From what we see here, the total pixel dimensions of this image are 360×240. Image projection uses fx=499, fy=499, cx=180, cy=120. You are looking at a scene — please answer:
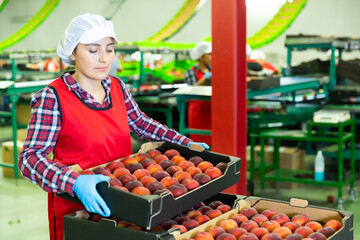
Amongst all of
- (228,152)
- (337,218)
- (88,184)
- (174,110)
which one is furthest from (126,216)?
(174,110)

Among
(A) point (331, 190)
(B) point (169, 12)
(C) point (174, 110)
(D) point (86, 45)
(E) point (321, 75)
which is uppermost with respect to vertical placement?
(B) point (169, 12)

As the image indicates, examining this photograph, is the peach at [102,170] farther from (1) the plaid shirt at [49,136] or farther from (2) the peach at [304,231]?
(2) the peach at [304,231]

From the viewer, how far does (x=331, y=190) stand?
18.4 feet

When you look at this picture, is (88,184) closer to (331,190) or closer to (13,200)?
(13,200)

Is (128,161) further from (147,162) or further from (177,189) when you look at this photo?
(177,189)

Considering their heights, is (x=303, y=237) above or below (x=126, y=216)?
below

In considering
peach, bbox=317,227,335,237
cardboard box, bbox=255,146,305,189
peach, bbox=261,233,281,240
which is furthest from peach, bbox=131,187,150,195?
cardboard box, bbox=255,146,305,189

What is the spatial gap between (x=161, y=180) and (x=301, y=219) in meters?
0.56

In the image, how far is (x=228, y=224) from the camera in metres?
1.86

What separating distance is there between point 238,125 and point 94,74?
74.9 inches

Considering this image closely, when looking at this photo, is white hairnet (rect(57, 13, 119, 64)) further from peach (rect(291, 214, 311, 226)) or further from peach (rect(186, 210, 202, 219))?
peach (rect(291, 214, 311, 226))

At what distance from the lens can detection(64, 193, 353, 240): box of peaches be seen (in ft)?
5.63

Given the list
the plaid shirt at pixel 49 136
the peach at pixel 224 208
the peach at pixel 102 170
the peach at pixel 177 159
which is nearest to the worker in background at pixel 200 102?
the plaid shirt at pixel 49 136

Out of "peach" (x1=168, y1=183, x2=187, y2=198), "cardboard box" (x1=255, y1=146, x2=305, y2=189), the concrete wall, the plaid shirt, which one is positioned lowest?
"cardboard box" (x1=255, y1=146, x2=305, y2=189)
